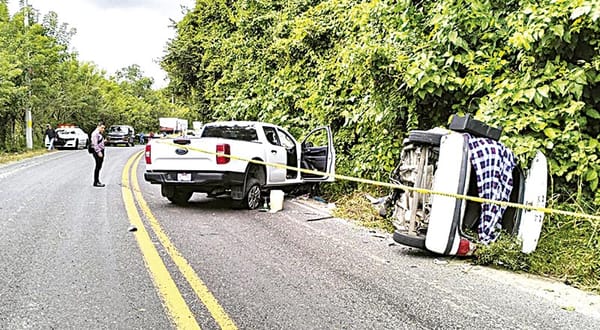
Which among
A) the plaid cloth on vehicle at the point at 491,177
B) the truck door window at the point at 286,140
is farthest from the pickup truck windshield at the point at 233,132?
the plaid cloth on vehicle at the point at 491,177

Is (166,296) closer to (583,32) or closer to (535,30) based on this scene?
(535,30)

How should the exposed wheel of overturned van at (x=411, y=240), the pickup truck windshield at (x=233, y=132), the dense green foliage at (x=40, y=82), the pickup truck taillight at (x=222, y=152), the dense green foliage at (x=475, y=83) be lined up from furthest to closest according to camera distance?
the dense green foliage at (x=40, y=82)
the pickup truck windshield at (x=233, y=132)
the pickup truck taillight at (x=222, y=152)
the dense green foliage at (x=475, y=83)
the exposed wheel of overturned van at (x=411, y=240)

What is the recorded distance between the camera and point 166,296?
4.73 meters

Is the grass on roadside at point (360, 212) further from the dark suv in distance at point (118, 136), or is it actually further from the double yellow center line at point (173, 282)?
the dark suv in distance at point (118, 136)

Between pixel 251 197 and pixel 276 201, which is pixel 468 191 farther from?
pixel 251 197

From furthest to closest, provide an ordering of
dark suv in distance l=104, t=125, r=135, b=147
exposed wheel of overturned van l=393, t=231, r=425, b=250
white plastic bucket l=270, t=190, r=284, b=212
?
dark suv in distance l=104, t=125, r=135, b=147 < white plastic bucket l=270, t=190, r=284, b=212 < exposed wheel of overturned van l=393, t=231, r=425, b=250

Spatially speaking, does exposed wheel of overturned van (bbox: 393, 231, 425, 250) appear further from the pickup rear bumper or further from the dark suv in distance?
the dark suv in distance

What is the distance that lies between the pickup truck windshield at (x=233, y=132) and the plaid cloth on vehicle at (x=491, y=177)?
5.70m

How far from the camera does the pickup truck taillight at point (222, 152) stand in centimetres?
957

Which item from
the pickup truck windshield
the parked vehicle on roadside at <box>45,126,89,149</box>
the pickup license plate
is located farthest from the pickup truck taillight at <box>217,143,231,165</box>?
the parked vehicle on roadside at <box>45,126,89,149</box>

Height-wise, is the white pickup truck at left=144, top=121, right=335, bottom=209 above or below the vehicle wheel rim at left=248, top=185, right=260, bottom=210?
above

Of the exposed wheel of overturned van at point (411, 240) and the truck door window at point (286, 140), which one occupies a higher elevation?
the truck door window at point (286, 140)

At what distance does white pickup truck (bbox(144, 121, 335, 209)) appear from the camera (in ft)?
31.8

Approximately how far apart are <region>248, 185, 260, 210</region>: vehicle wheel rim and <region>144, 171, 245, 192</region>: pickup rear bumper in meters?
0.38
